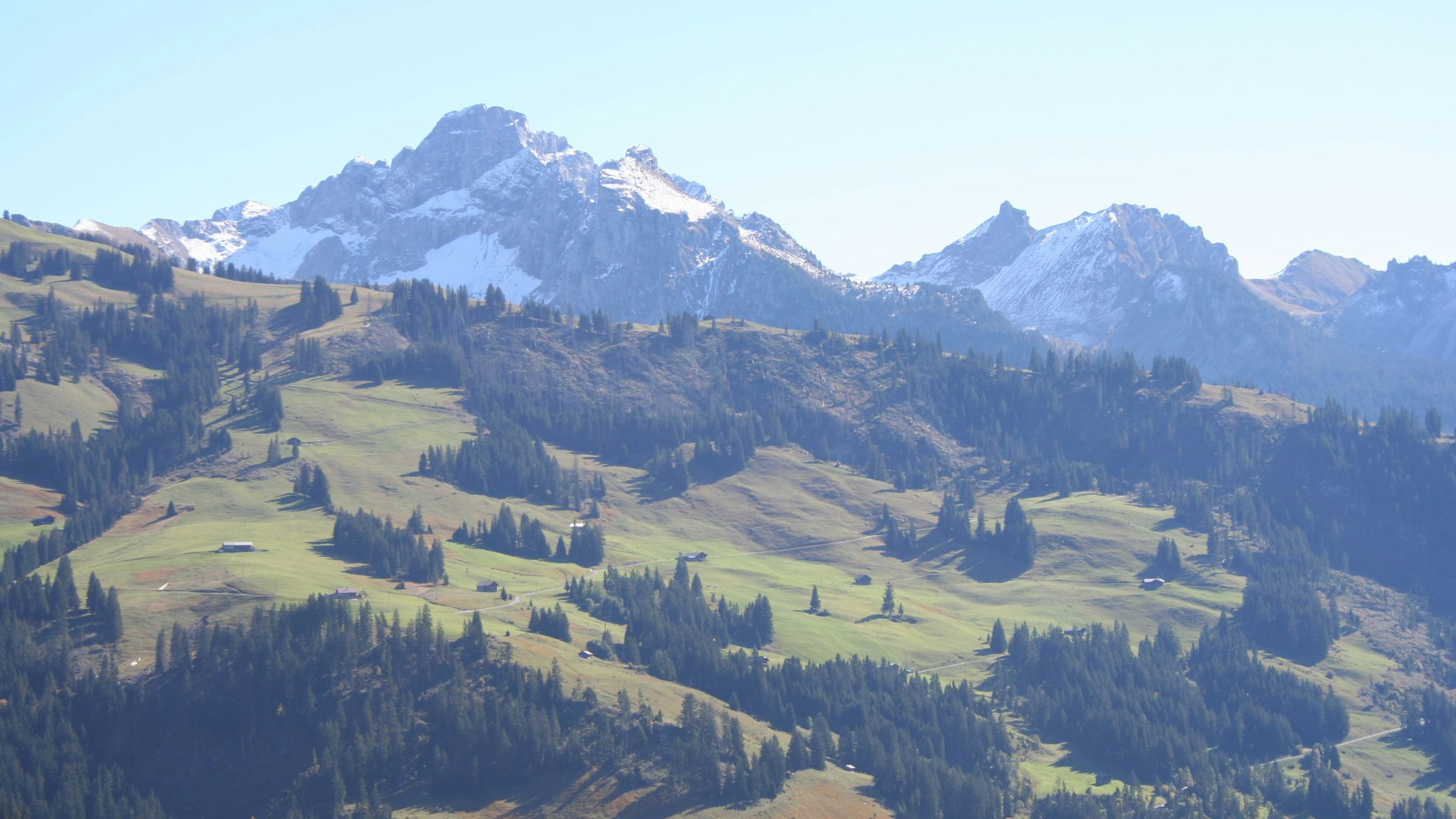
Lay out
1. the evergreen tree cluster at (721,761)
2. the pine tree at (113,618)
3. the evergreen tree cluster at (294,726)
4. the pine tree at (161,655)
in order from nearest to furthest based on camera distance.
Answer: the evergreen tree cluster at (294,726) < the evergreen tree cluster at (721,761) < the pine tree at (161,655) < the pine tree at (113,618)

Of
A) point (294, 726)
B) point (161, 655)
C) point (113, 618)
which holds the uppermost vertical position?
point (113, 618)

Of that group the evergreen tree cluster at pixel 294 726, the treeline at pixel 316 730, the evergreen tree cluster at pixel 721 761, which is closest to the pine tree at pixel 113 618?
the evergreen tree cluster at pixel 294 726

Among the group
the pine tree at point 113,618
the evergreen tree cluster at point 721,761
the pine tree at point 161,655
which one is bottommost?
the evergreen tree cluster at point 721,761

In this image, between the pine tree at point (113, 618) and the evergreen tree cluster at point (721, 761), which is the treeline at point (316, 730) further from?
the pine tree at point (113, 618)

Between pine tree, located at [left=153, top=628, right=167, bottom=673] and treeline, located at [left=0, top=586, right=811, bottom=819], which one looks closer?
treeline, located at [left=0, top=586, right=811, bottom=819]

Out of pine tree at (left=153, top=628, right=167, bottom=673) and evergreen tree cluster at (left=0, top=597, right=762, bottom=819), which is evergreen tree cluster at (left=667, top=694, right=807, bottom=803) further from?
pine tree at (left=153, top=628, right=167, bottom=673)

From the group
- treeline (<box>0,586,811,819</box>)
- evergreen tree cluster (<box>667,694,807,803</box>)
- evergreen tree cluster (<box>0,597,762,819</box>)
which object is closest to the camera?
evergreen tree cluster (<box>0,597,762,819</box>)

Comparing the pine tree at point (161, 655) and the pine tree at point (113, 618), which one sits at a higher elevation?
the pine tree at point (113, 618)

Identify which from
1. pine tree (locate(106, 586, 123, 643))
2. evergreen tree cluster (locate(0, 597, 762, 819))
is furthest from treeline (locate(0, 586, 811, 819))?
pine tree (locate(106, 586, 123, 643))

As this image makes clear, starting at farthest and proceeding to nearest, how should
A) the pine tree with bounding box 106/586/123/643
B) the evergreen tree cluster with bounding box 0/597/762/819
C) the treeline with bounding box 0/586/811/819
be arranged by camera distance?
the pine tree with bounding box 106/586/123/643
the treeline with bounding box 0/586/811/819
the evergreen tree cluster with bounding box 0/597/762/819

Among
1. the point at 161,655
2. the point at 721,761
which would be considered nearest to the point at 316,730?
the point at 161,655

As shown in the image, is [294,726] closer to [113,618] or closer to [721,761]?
[113,618]

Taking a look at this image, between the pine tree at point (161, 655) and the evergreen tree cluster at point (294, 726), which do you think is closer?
the evergreen tree cluster at point (294, 726)

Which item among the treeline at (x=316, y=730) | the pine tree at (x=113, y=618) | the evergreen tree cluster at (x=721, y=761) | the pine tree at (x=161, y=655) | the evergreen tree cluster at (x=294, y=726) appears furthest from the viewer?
the pine tree at (x=113, y=618)
